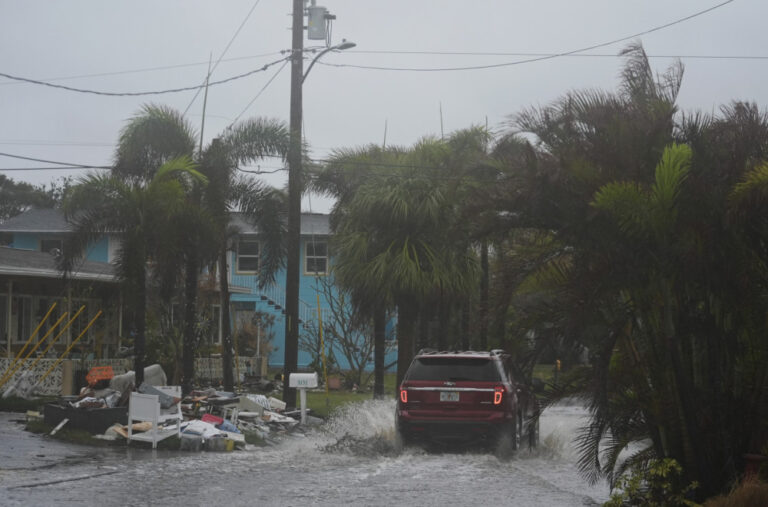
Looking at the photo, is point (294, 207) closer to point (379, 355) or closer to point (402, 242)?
point (402, 242)

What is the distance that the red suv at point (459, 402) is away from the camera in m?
16.9

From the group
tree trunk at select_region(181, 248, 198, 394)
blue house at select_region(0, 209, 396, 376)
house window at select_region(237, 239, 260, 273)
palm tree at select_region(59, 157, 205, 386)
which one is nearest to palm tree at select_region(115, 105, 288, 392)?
tree trunk at select_region(181, 248, 198, 394)

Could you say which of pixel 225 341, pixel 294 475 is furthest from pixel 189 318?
pixel 294 475

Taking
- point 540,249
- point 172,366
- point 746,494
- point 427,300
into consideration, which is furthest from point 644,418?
point 172,366

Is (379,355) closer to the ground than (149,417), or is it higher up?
higher up

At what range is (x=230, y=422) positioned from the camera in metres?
20.3

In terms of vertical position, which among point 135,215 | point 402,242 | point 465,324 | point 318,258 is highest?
point 318,258

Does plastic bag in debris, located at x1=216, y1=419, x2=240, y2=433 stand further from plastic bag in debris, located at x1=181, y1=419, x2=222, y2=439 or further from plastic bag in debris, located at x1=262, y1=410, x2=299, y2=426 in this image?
plastic bag in debris, located at x1=262, y1=410, x2=299, y2=426

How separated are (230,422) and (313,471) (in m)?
5.52

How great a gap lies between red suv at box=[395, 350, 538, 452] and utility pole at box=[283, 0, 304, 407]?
21.7ft

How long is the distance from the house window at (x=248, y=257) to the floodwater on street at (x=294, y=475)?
27448mm

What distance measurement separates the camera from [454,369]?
17.3 meters

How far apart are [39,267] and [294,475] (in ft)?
53.5

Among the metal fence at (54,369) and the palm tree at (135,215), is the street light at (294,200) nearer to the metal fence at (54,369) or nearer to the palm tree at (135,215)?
the palm tree at (135,215)
